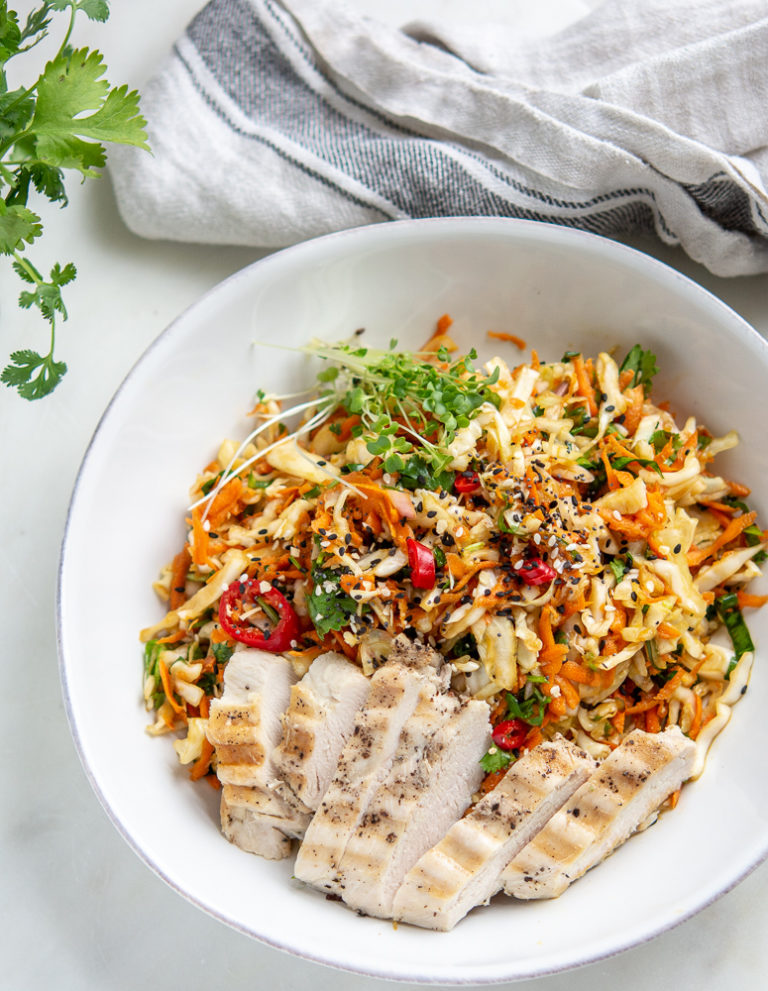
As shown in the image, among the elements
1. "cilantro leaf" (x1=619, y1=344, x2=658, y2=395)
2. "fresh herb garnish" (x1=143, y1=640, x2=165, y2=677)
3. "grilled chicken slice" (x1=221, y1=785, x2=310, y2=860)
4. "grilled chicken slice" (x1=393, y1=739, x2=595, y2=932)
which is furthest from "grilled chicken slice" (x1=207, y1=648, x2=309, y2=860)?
"cilantro leaf" (x1=619, y1=344, x2=658, y2=395)

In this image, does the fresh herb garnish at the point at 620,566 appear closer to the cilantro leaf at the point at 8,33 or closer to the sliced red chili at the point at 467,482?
the sliced red chili at the point at 467,482

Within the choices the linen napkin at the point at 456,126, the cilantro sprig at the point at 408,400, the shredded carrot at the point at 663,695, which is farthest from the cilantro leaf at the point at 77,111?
the shredded carrot at the point at 663,695

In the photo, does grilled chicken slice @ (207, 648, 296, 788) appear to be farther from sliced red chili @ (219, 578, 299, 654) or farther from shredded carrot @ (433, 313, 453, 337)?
shredded carrot @ (433, 313, 453, 337)

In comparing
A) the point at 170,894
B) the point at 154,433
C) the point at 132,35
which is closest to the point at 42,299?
the point at 154,433

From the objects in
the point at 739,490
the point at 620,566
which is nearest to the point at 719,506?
the point at 739,490

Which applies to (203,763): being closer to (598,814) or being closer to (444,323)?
(598,814)

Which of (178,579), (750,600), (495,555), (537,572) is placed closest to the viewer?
(537,572)
